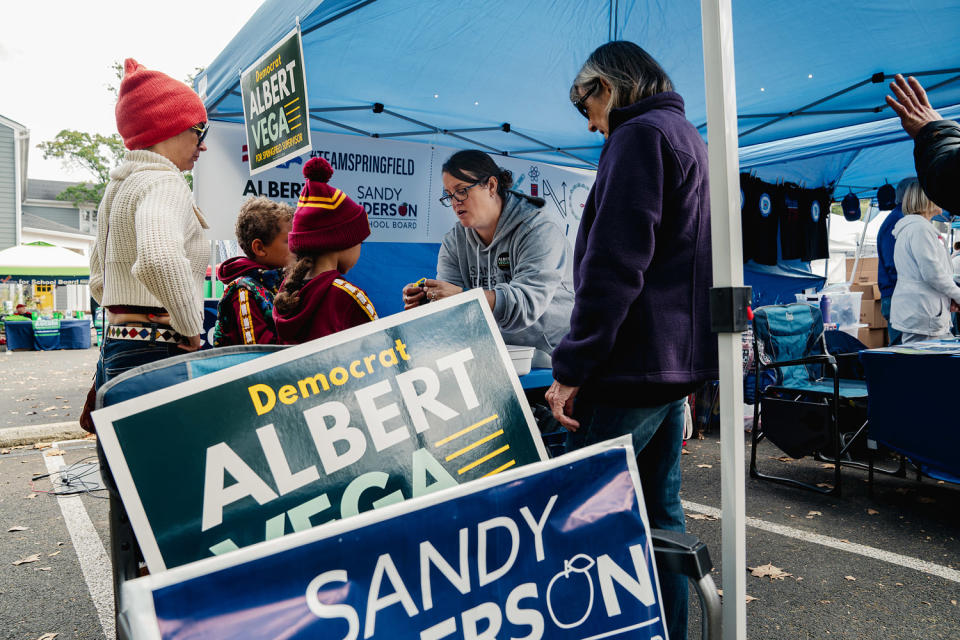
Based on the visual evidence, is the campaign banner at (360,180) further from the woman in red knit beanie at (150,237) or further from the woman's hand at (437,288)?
the woman's hand at (437,288)

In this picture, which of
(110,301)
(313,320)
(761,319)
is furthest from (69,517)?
(761,319)

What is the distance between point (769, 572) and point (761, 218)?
620 cm

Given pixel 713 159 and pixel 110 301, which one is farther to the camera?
pixel 110 301

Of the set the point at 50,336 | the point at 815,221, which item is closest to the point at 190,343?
the point at 815,221

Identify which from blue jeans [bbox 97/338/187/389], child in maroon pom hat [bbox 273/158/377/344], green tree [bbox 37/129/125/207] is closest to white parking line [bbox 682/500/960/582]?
child in maroon pom hat [bbox 273/158/377/344]

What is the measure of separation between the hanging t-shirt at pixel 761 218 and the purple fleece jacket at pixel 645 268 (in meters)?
6.89

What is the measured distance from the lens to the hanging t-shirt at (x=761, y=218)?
7910 mm

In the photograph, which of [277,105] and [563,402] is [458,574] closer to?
[563,402]

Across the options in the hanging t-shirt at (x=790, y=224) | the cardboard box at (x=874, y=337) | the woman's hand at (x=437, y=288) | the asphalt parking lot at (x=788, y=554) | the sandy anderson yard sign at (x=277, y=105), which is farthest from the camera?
the cardboard box at (x=874, y=337)

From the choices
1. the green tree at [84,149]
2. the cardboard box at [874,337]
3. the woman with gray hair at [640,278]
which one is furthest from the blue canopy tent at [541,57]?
the green tree at [84,149]

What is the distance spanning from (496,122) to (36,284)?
25.8 m

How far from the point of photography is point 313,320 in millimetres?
2148

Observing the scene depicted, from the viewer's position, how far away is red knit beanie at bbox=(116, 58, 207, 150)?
2.20 meters

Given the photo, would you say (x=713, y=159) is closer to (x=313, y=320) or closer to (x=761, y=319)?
(x=313, y=320)
